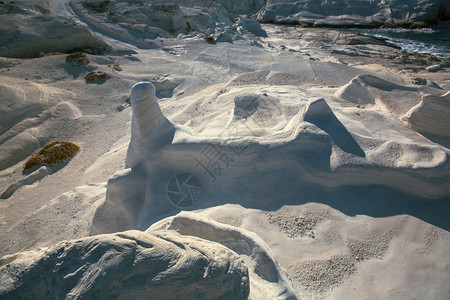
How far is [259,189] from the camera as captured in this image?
4.66 meters

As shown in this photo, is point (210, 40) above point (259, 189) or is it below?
above

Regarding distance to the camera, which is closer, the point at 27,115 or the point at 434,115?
the point at 434,115

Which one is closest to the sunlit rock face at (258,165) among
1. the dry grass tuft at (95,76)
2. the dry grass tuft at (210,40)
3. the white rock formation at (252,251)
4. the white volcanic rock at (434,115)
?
the white volcanic rock at (434,115)

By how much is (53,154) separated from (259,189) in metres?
7.24

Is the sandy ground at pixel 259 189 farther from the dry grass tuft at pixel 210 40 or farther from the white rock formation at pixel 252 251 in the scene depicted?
the dry grass tuft at pixel 210 40

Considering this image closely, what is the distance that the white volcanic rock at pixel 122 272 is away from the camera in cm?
188

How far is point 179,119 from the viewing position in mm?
8938

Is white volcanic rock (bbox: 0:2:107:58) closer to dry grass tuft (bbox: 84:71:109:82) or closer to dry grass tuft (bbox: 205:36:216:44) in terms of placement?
dry grass tuft (bbox: 84:71:109:82)

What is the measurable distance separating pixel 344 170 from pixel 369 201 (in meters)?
0.60

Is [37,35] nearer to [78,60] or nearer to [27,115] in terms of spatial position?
[78,60]

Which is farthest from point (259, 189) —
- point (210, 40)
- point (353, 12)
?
point (353, 12)

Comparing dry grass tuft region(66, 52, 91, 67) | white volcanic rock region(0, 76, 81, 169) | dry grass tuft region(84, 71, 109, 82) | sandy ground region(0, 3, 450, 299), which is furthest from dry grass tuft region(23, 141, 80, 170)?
dry grass tuft region(66, 52, 91, 67)

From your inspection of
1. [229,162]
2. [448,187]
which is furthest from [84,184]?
[448,187]

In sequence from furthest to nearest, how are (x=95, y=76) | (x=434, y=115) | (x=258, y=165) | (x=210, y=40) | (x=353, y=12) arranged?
(x=353, y=12), (x=210, y=40), (x=95, y=76), (x=434, y=115), (x=258, y=165)
